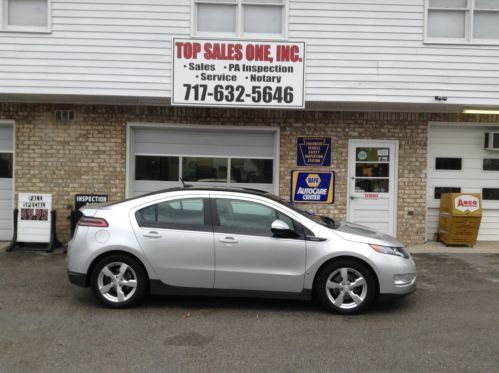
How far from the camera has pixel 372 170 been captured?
9.79m

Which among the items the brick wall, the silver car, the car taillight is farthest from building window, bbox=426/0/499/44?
the car taillight

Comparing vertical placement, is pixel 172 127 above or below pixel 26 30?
below

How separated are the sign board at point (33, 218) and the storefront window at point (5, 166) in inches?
44.0

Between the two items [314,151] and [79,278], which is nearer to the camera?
[79,278]

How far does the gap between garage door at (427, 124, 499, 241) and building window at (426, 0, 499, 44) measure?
1.81m

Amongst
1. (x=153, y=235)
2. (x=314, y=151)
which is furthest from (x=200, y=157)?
(x=153, y=235)

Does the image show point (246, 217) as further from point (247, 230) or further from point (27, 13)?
point (27, 13)

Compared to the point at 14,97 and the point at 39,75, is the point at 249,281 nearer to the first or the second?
the point at 39,75

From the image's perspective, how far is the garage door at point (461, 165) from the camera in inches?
392

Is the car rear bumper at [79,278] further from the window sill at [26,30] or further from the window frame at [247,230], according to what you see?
the window sill at [26,30]

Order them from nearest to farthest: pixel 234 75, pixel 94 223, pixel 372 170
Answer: pixel 94 223 → pixel 234 75 → pixel 372 170

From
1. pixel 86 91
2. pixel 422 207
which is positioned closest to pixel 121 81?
pixel 86 91

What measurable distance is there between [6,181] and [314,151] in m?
6.24

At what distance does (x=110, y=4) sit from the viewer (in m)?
8.70
